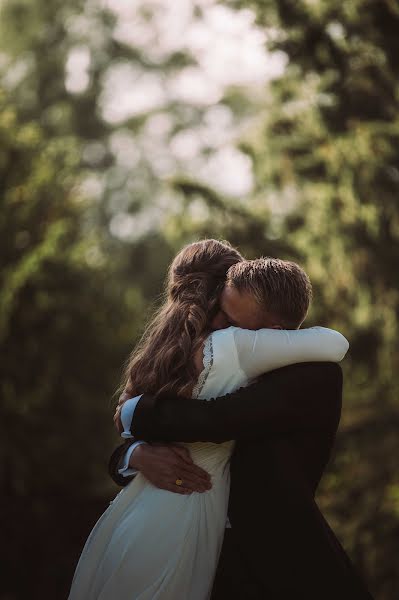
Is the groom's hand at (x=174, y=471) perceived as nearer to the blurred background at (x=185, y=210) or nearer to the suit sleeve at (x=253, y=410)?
the suit sleeve at (x=253, y=410)

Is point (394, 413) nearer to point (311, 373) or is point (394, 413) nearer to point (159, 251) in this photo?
point (311, 373)

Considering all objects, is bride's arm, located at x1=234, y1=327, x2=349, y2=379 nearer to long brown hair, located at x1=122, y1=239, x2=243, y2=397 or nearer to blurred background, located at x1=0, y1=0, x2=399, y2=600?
long brown hair, located at x1=122, y1=239, x2=243, y2=397

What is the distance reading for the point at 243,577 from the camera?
246cm

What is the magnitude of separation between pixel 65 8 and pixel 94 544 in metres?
17.0

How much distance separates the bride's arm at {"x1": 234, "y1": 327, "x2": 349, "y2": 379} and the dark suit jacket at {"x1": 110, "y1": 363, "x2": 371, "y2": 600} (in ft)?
0.13

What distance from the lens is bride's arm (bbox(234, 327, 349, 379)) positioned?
8.09 feet

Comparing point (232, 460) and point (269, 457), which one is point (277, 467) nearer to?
point (269, 457)

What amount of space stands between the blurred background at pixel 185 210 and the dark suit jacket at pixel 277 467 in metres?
0.88

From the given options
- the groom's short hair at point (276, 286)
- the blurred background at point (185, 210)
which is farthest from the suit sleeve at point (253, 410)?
the blurred background at point (185, 210)

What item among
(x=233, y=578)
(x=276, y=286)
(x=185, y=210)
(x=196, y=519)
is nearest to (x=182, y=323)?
(x=276, y=286)

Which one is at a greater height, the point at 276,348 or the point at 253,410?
the point at 276,348

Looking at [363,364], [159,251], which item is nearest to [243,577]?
[363,364]

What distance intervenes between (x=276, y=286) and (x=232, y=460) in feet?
1.89

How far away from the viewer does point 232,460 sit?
8.34ft
